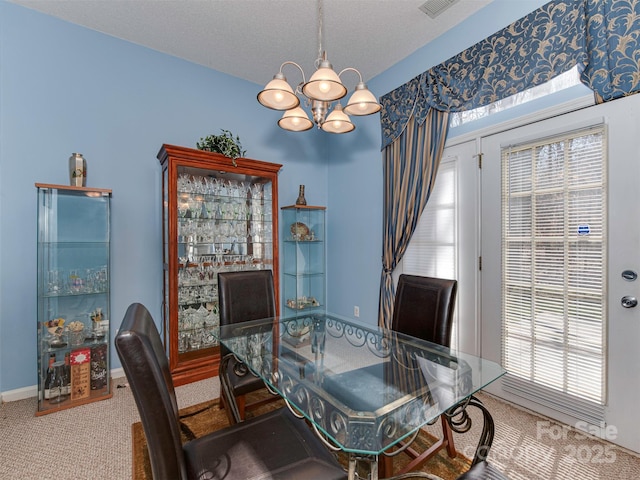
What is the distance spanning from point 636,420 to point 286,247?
320cm

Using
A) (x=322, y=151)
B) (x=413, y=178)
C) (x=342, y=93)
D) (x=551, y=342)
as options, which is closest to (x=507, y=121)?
(x=413, y=178)

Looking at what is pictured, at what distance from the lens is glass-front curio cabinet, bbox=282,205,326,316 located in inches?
149

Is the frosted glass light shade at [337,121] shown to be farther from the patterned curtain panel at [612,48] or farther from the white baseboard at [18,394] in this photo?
the white baseboard at [18,394]

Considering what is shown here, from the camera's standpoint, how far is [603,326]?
188 cm

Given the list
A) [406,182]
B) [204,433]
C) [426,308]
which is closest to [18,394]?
[204,433]

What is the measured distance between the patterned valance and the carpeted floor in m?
2.32

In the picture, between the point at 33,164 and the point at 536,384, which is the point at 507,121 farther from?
the point at 33,164

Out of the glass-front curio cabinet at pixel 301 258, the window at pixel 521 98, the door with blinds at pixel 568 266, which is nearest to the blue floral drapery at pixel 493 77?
the window at pixel 521 98

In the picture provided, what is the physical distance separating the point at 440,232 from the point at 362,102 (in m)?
1.57

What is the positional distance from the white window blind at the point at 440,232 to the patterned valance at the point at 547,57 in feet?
1.95

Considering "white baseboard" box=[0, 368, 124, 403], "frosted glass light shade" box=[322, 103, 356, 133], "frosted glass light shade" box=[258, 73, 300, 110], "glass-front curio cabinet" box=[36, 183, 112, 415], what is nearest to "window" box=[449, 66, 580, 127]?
"frosted glass light shade" box=[322, 103, 356, 133]

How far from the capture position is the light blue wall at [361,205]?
2.98 m

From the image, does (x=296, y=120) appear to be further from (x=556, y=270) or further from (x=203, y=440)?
(x=556, y=270)

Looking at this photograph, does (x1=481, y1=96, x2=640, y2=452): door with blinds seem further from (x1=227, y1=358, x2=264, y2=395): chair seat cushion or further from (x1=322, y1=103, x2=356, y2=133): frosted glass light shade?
(x1=227, y1=358, x2=264, y2=395): chair seat cushion
